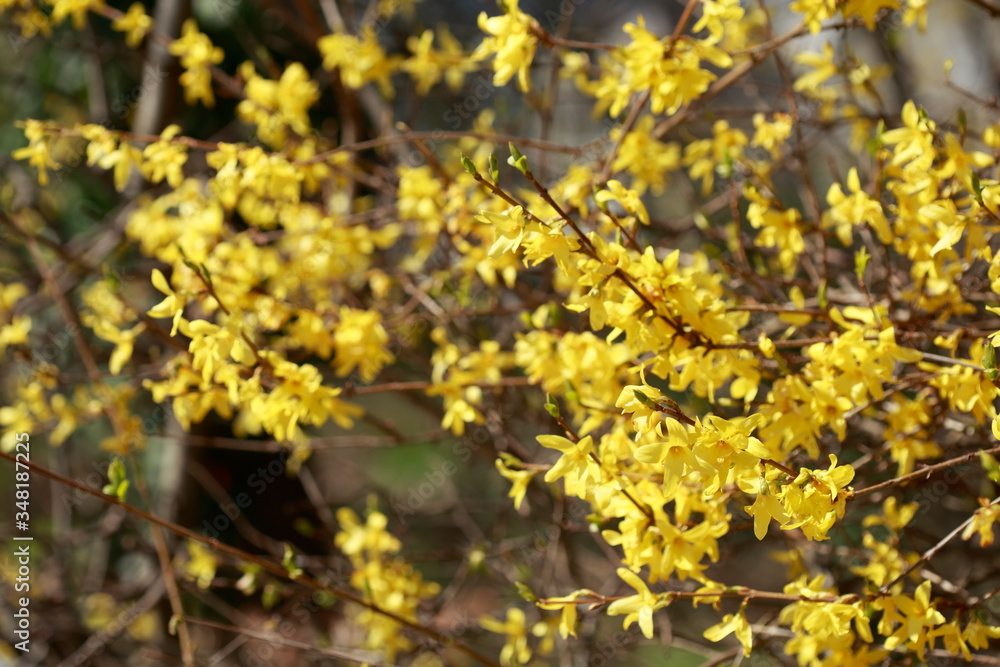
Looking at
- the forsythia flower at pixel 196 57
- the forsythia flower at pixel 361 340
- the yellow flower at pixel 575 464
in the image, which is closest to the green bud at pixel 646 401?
the yellow flower at pixel 575 464

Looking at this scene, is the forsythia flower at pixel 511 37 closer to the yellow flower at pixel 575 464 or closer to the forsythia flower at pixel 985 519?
the yellow flower at pixel 575 464

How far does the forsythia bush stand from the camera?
Result: 4.84 ft

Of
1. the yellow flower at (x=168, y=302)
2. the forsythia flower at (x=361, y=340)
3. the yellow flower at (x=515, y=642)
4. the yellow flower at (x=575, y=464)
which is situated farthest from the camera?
the forsythia flower at (x=361, y=340)

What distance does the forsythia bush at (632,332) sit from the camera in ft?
4.84

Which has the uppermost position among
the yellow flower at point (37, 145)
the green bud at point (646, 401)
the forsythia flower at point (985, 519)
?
the yellow flower at point (37, 145)

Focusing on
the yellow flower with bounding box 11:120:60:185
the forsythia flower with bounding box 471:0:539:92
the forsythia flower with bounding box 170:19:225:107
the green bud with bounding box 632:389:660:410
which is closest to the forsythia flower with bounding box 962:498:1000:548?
the green bud with bounding box 632:389:660:410

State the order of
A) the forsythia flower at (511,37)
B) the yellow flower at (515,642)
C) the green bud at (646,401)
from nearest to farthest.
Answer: the green bud at (646,401)
the forsythia flower at (511,37)
the yellow flower at (515,642)

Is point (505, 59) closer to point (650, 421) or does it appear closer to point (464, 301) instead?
point (464, 301)

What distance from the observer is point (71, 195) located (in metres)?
5.93

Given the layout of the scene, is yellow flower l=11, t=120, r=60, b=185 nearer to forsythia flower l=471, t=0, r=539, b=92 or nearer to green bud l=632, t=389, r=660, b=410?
forsythia flower l=471, t=0, r=539, b=92

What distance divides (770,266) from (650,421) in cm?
185

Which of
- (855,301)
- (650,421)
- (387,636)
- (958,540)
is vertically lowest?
(387,636)

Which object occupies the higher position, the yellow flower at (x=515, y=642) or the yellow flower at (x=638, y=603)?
the yellow flower at (x=638, y=603)

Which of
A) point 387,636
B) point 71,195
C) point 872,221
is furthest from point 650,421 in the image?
point 71,195
